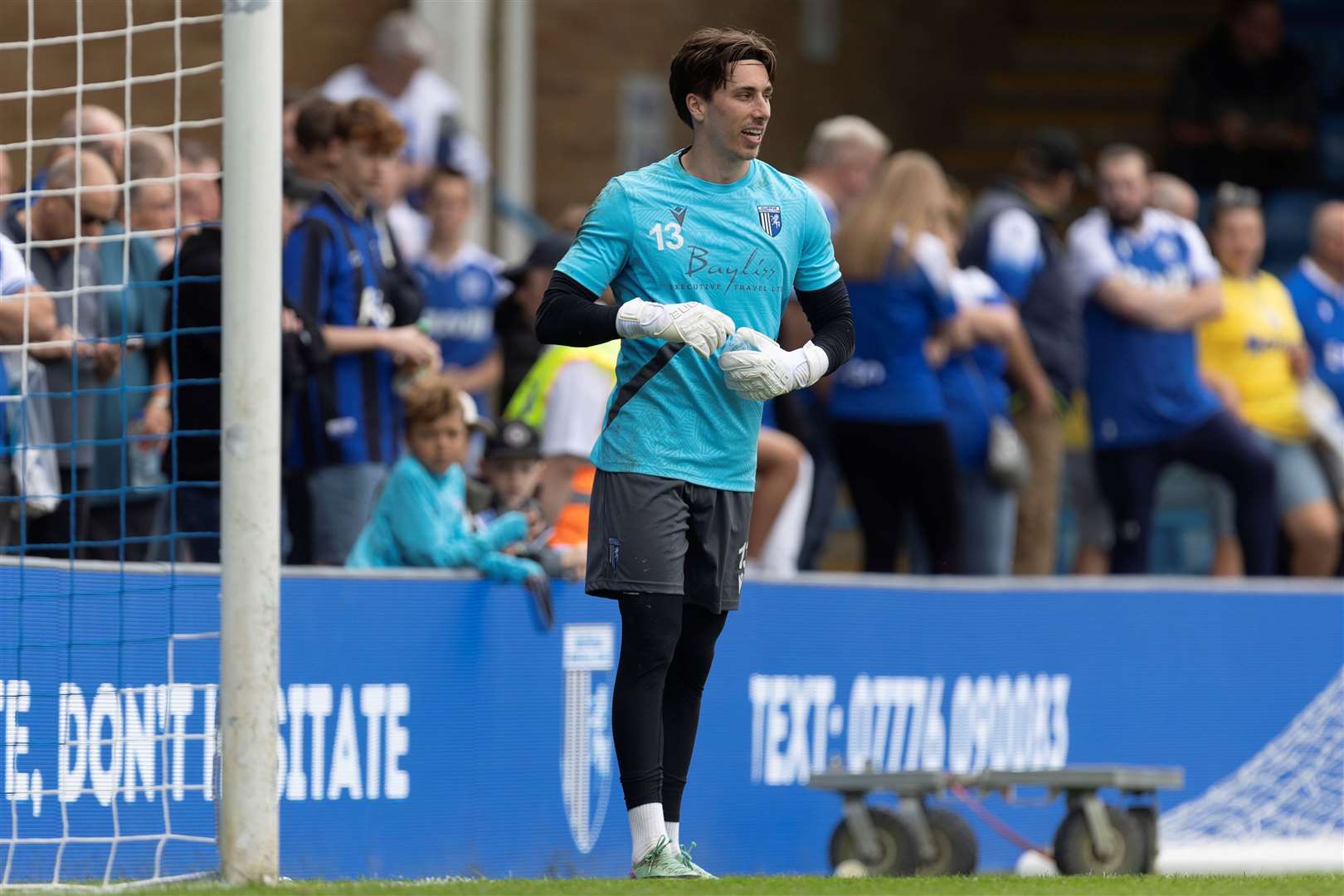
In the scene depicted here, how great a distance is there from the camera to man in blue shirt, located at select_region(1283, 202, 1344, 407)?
11.8 metres

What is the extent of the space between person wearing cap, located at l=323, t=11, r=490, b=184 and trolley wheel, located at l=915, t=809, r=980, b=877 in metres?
4.96

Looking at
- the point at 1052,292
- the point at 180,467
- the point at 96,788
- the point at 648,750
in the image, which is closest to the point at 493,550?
the point at 180,467

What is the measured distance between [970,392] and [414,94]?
3.45 metres

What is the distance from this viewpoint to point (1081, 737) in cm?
1005

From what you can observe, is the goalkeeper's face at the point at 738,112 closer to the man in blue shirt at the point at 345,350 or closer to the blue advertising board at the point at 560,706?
the blue advertising board at the point at 560,706

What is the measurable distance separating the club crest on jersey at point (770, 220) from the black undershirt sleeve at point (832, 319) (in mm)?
244

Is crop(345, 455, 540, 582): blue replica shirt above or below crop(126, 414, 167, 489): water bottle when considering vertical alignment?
below

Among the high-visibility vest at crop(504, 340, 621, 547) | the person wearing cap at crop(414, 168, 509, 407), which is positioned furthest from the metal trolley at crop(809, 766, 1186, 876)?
the person wearing cap at crop(414, 168, 509, 407)

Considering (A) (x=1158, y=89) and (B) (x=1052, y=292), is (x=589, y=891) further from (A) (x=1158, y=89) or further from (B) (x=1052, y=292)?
(A) (x=1158, y=89)

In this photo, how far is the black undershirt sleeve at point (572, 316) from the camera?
5.65 meters

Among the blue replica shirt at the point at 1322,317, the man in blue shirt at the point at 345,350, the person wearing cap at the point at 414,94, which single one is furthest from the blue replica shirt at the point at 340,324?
the blue replica shirt at the point at 1322,317

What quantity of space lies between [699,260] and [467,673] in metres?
2.44

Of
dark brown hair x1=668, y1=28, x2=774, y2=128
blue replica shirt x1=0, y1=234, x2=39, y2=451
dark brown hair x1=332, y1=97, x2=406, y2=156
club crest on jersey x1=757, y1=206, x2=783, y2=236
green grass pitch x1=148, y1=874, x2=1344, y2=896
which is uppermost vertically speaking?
dark brown hair x1=332, y1=97, x2=406, y2=156

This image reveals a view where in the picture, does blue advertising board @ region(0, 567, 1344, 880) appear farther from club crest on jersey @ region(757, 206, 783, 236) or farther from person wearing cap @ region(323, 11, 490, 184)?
Answer: person wearing cap @ region(323, 11, 490, 184)
